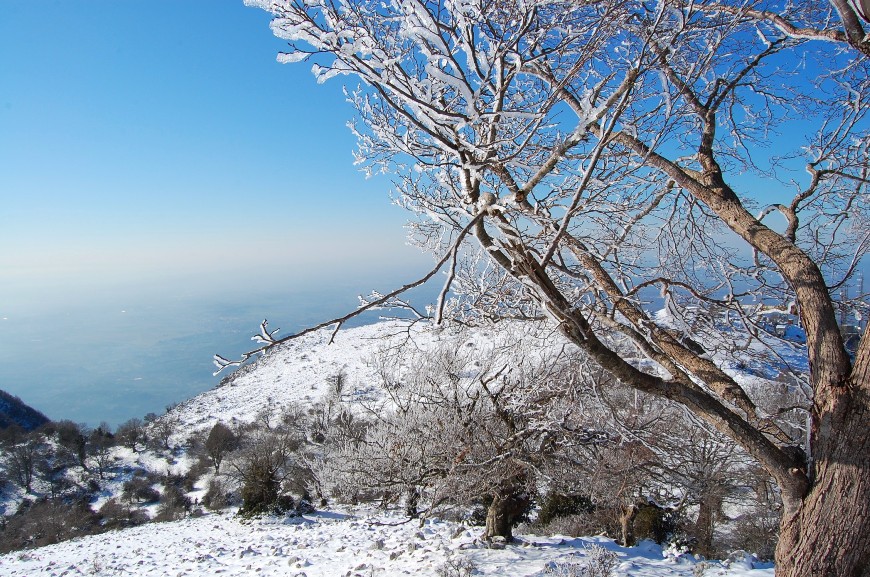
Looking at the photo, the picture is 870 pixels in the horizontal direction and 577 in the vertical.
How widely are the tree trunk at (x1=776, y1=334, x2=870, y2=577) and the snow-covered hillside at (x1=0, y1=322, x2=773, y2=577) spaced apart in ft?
6.07

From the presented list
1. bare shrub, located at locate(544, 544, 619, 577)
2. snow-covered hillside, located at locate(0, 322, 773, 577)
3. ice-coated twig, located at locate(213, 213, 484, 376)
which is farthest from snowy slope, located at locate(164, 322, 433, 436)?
ice-coated twig, located at locate(213, 213, 484, 376)

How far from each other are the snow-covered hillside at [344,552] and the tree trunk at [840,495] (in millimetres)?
1852

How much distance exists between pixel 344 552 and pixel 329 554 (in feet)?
0.90

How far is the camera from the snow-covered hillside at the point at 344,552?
19.6ft

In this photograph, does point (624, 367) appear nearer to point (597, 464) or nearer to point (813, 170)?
point (813, 170)

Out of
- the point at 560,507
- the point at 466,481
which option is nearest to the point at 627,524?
the point at 560,507

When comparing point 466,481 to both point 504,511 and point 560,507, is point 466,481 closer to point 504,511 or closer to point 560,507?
point 504,511

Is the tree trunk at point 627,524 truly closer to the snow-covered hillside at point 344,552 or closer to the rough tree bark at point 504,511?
the snow-covered hillside at point 344,552

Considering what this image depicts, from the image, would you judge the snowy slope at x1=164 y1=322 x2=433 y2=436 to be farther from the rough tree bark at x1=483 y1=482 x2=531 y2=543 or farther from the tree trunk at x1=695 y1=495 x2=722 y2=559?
the rough tree bark at x1=483 y1=482 x2=531 y2=543

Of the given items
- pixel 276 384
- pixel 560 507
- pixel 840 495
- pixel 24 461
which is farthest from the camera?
pixel 276 384

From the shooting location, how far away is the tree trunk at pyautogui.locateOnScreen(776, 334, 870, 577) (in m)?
1.78

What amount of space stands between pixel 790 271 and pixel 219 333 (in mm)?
115830

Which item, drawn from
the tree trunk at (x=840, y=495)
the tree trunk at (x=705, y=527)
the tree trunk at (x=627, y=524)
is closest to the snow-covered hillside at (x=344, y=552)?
the tree trunk at (x=627, y=524)

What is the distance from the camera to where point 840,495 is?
5.98ft
